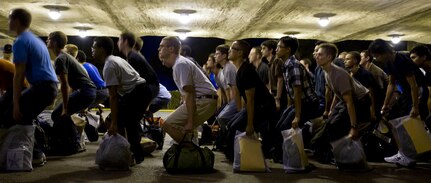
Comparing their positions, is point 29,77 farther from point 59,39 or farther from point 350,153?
point 350,153

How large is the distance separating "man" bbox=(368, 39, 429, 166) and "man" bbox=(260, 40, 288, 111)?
3.78 ft

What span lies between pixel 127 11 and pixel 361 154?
7.58 metres

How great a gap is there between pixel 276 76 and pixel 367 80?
3.81ft

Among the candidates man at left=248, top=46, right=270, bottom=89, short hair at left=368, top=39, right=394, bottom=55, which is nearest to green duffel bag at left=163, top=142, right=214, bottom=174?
man at left=248, top=46, right=270, bottom=89

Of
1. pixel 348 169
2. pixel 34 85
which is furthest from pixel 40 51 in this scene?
pixel 348 169

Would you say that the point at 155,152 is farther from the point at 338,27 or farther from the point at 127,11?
the point at 338,27

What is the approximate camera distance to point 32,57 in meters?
4.91

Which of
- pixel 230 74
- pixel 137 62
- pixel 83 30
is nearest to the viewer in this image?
pixel 137 62

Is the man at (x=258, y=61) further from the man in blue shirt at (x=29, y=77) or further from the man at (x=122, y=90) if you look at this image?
the man in blue shirt at (x=29, y=77)

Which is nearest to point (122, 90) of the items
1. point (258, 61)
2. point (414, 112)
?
point (258, 61)

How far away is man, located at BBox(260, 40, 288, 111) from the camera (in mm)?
6203

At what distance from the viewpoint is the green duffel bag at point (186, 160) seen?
4.97m

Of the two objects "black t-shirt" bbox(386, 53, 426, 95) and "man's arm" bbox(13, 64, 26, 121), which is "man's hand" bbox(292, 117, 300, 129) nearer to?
"black t-shirt" bbox(386, 53, 426, 95)

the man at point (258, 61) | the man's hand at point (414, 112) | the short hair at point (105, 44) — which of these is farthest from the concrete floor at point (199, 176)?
the man at point (258, 61)
